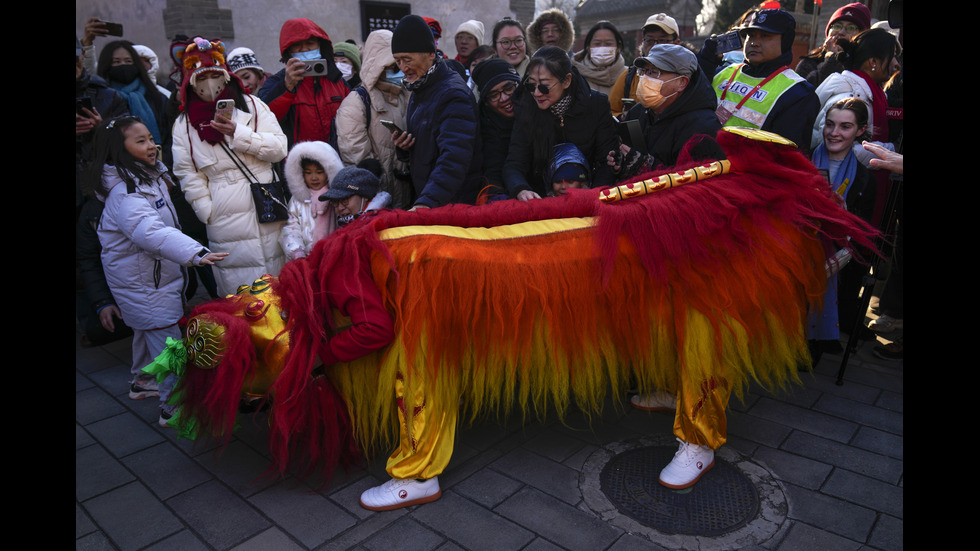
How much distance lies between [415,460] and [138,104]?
4.10m

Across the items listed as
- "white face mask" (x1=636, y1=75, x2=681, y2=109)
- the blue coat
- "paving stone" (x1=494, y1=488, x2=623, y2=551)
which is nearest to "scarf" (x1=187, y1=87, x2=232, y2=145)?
the blue coat

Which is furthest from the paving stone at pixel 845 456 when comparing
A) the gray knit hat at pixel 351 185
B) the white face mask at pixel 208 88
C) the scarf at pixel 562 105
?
the white face mask at pixel 208 88

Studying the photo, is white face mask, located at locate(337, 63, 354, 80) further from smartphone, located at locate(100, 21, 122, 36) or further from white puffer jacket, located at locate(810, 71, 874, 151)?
white puffer jacket, located at locate(810, 71, 874, 151)

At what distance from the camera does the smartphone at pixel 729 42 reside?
179 inches

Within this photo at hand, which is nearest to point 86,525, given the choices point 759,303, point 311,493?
point 311,493

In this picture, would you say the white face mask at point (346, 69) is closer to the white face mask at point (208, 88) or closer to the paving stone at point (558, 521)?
the white face mask at point (208, 88)

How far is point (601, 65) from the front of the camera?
4.91 m

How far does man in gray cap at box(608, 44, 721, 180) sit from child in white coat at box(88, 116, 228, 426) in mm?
2483

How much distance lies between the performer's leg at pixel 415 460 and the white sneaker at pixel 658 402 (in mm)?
1260

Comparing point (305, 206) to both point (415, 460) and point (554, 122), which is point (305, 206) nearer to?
point (554, 122)

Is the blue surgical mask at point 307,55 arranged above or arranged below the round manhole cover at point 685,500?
above

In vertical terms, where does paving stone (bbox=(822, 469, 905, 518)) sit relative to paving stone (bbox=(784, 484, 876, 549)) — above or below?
above

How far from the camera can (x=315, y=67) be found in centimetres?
432

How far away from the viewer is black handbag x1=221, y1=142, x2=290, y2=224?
3818 mm
